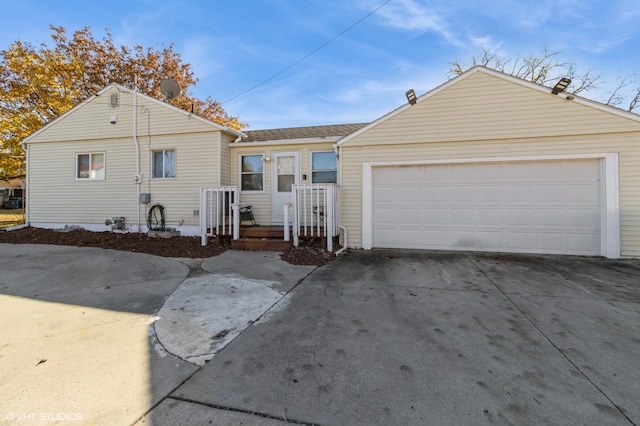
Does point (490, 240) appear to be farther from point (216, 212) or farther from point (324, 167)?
point (216, 212)

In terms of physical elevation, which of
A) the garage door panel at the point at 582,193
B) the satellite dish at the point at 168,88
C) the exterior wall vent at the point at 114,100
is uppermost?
the satellite dish at the point at 168,88

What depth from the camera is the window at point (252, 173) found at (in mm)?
9016

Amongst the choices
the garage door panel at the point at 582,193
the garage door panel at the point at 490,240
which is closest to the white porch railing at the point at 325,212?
the garage door panel at the point at 490,240

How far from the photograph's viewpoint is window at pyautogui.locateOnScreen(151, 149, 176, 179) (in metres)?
9.09

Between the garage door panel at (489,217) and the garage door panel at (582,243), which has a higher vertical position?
the garage door panel at (489,217)

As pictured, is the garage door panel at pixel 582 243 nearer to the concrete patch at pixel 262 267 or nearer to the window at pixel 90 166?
the concrete patch at pixel 262 267

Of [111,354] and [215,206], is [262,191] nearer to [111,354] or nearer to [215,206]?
[215,206]

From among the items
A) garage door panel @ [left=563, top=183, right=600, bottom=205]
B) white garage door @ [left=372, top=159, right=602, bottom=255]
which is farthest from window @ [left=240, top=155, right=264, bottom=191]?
garage door panel @ [left=563, top=183, right=600, bottom=205]

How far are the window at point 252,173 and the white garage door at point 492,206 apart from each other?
11.6 feet

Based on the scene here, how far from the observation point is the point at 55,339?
2.78 m

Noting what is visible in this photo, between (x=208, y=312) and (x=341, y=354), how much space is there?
5.87 feet

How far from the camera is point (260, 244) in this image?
7.02 meters

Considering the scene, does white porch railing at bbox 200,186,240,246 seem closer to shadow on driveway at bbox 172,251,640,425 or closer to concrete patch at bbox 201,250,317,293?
concrete patch at bbox 201,250,317,293

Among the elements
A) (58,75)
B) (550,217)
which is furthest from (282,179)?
(58,75)
